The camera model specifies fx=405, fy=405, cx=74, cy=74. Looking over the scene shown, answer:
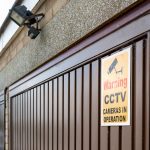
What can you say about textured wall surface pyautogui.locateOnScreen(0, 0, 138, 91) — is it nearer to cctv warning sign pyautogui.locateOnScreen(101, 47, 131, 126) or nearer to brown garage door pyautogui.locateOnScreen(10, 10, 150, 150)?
brown garage door pyautogui.locateOnScreen(10, 10, 150, 150)

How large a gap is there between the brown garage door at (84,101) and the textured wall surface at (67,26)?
15cm

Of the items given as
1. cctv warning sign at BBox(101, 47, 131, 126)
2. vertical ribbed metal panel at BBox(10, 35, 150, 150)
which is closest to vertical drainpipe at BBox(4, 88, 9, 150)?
vertical ribbed metal panel at BBox(10, 35, 150, 150)

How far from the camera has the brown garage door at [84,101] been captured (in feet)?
7.44

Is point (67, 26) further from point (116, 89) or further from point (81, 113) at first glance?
point (116, 89)

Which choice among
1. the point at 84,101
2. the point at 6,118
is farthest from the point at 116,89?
the point at 6,118

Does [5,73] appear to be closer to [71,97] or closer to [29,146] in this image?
[29,146]

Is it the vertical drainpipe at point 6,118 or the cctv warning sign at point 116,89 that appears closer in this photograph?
the cctv warning sign at point 116,89

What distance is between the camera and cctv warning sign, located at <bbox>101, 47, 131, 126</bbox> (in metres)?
2.43

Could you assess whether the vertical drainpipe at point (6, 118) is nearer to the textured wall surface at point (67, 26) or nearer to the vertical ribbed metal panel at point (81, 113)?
the textured wall surface at point (67, 26)

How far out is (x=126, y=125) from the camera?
7.90 feet

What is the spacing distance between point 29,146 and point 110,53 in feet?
9.12

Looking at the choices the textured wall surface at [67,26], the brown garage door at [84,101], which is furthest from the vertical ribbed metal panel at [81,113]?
the textured wall surface at [67,26]

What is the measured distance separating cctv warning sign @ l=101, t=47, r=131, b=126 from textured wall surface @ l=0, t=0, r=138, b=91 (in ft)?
1.02

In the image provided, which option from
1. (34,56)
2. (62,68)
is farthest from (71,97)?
(34,56)
